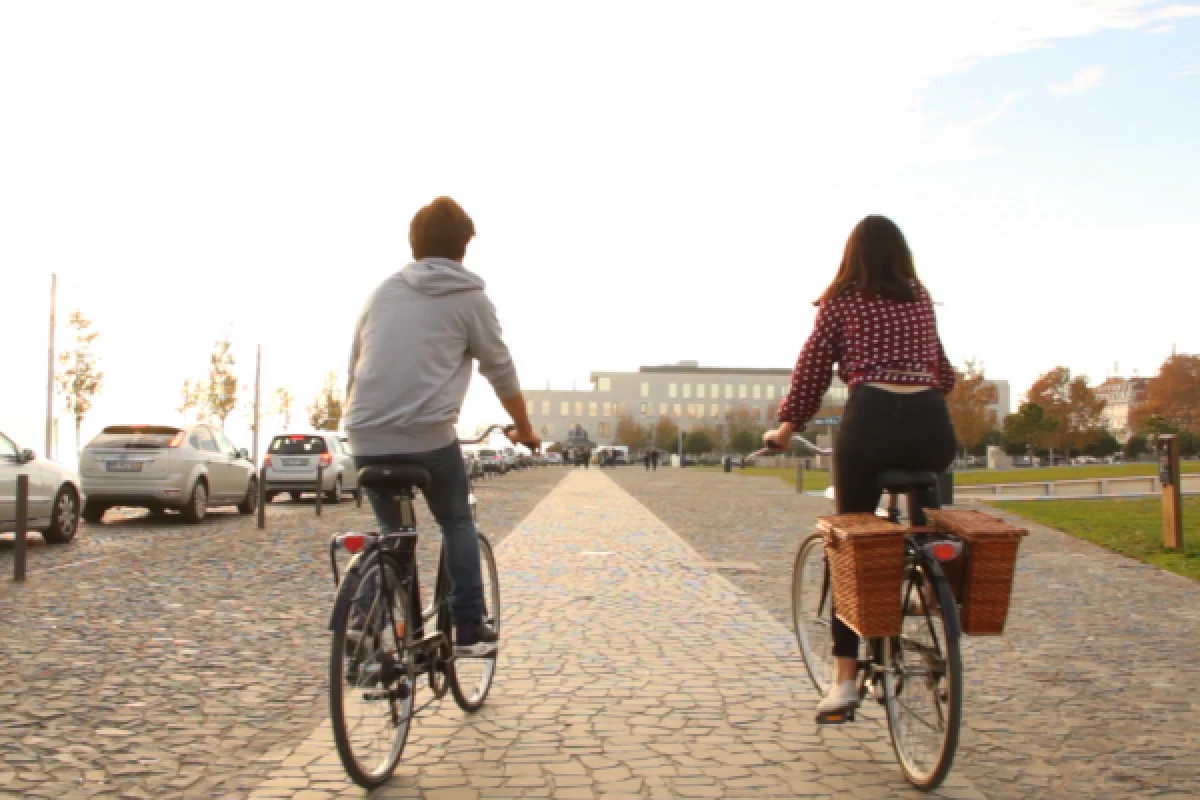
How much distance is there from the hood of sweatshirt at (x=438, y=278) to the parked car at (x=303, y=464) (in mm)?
21083

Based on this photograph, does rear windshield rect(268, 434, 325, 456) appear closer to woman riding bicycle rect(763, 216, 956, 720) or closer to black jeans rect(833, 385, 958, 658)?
woman riding bicycle rect(763, 216, 956, 720)

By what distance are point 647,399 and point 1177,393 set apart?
94040mm

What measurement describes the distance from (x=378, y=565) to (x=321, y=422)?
261ft

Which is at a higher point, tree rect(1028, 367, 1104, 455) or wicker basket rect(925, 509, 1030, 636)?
tree rect(1028, 367, 1104, 455)

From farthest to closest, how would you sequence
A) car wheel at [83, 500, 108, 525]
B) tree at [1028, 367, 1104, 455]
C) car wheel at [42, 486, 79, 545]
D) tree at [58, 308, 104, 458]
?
tree at [1028, 367, 1104, 455]
tree at [58, 308, 104, 458]
car wheel at [83, 500, 108, 525]
car wheel at [42, 486, 79, 545]

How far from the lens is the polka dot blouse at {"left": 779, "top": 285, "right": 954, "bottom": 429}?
4254mm

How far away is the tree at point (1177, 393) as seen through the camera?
89500 mm

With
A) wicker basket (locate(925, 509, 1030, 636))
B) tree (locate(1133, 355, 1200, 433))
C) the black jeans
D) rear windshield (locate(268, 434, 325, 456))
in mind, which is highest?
tree (locate(1133, 355, 1200, 433))

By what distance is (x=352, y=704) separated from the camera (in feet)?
12.5

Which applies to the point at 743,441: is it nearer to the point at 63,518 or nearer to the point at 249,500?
the point at 249,500

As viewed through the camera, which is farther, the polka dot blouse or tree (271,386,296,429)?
tree (271,386,296,429)

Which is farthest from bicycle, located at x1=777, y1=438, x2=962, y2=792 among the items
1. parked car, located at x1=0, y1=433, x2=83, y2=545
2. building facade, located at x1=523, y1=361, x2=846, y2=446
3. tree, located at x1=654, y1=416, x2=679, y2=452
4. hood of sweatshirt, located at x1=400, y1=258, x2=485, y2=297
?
building facade, located at x1=523, y1=361, x2=846, y2=446

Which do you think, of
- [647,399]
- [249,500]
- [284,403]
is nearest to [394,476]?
[249,500]

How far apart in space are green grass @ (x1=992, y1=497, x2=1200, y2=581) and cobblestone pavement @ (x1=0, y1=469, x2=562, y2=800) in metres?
8.11
